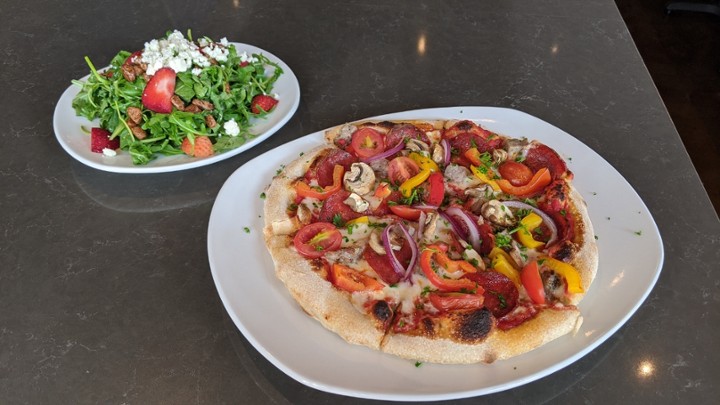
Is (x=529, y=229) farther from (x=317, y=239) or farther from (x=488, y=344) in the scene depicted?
(x=317, y=239)

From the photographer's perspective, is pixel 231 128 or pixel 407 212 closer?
pixel 407 212

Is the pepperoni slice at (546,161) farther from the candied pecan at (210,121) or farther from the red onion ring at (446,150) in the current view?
the candied pecan at (210,121)

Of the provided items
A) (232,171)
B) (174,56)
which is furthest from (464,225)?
(174,56)

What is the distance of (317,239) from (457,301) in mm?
627

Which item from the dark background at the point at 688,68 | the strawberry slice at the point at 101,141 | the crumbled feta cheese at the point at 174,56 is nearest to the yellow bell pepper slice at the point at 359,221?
the crumbled feta cheese at the point at 174,56

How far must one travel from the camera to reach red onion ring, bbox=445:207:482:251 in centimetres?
247

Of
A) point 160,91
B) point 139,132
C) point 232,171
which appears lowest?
point 232,171

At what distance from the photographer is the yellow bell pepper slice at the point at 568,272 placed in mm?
2229

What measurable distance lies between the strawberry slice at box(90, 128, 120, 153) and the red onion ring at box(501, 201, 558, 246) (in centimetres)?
196

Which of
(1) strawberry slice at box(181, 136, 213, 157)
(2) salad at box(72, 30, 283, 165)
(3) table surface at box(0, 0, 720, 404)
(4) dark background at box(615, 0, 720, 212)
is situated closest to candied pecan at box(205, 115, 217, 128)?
(2) salad at box(72, 30, 283, 165)

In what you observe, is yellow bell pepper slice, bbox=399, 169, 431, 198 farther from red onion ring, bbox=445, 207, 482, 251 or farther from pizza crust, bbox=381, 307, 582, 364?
pizza crust, bbox=381, 307, 582, 364

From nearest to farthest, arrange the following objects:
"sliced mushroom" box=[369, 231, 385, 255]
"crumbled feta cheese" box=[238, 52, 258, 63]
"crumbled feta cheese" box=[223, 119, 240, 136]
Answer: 1. "sliced mushroom" box=[369, 231, 385, 255]
2. "crumbled feta cheese" box=[223, 119, 240, 136]
3. "crumbled feta cheese" box=[238, 52, 258, 63]

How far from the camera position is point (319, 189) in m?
2.69

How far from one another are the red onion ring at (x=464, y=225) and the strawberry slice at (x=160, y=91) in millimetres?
1530
